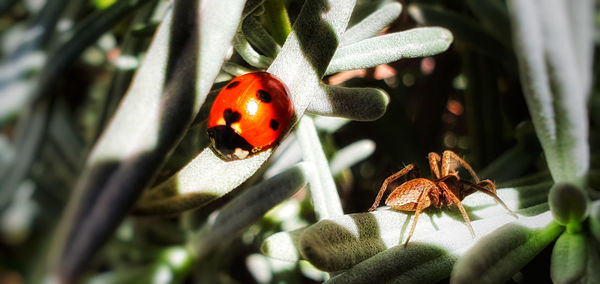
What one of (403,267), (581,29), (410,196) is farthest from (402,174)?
(581,29)

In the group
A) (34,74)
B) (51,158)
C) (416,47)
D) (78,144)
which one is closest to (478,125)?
(416,47)

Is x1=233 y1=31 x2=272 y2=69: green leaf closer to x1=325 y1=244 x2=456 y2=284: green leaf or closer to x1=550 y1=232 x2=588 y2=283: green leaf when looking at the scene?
x1=325 y1=244 x2=456 y2=284: green leaf

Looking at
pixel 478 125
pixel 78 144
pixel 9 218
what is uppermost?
pixel 478 125

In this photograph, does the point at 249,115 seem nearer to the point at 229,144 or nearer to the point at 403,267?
the point at 229,144

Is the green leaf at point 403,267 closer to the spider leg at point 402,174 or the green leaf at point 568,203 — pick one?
the green leaf at point 568,203

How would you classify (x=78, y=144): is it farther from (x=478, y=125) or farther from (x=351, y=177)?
(x=478, y=125)

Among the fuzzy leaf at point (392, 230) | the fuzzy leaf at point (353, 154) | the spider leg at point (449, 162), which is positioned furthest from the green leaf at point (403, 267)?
the fuzzy leaf at point (353, 154)
